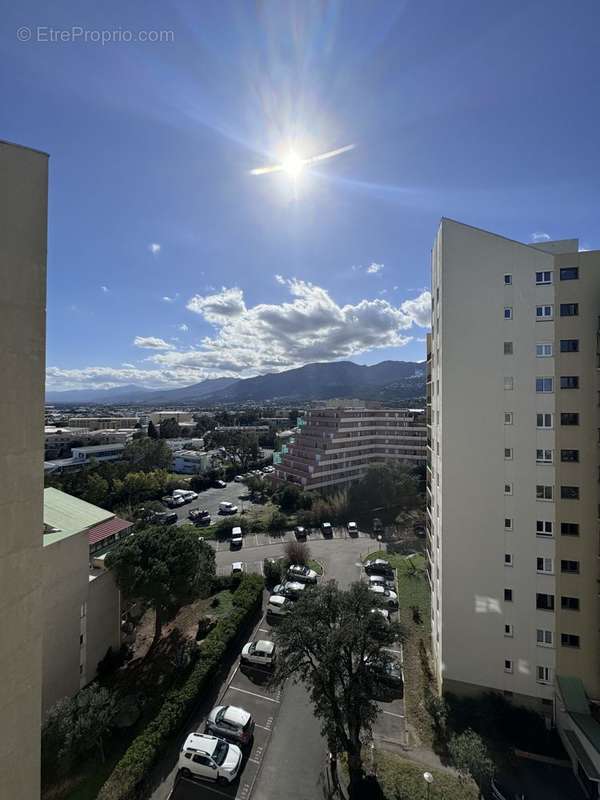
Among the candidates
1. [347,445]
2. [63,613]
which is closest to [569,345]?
[63,613]

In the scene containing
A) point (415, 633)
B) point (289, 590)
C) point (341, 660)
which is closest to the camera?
point (341, 660)

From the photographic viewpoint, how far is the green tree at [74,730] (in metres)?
9.79

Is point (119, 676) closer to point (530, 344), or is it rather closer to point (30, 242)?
point (30, 242)

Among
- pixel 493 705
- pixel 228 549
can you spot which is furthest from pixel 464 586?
pixel 228 549

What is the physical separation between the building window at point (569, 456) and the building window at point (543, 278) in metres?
5.86

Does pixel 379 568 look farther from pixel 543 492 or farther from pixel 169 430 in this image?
pixel 169 430

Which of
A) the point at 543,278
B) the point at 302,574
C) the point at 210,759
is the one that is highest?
the point at 543,278

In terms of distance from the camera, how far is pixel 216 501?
41250 millimetres

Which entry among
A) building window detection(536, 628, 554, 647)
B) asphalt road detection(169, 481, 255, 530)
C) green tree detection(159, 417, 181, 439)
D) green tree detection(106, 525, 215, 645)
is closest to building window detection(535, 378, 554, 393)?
building window detection(536, 628, 554, 647)

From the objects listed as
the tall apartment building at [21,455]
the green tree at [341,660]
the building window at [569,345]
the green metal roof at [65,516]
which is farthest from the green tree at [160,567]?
the building window at [569,345]

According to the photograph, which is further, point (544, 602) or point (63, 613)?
point (63, 613)

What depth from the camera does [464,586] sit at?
12.7m

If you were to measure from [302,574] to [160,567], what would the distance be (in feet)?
35.7

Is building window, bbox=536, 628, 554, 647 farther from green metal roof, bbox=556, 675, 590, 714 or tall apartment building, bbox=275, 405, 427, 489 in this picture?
tall apartment building, bbox=275, 405, 427, 489
